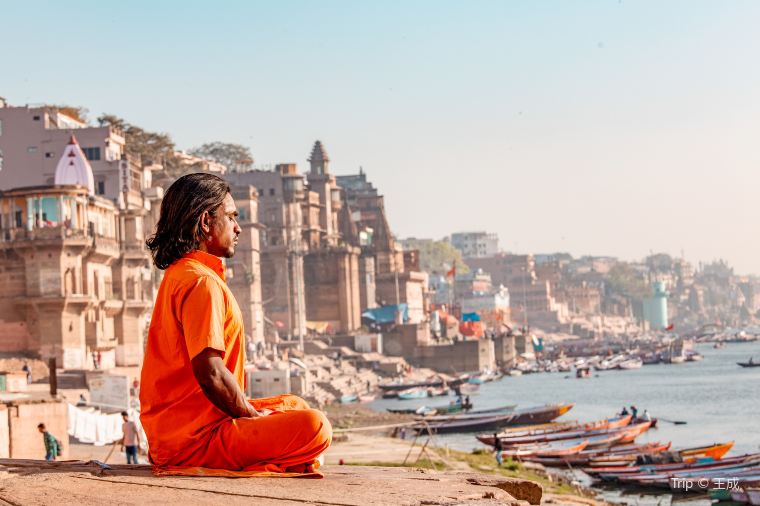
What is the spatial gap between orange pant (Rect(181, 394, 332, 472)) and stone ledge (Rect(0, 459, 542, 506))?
5.2 inches

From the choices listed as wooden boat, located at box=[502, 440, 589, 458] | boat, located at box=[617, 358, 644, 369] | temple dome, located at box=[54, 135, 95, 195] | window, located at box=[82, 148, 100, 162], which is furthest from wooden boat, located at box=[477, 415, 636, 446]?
boat, located at box=[617, 358, 644, 369]

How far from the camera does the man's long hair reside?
560 cm

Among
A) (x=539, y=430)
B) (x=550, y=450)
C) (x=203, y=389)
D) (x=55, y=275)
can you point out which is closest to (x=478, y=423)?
(x=539, y=430)

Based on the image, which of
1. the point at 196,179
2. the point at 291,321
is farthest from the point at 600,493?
the point at 291,321

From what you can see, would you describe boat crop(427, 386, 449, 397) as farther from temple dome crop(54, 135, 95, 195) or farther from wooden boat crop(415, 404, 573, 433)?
temple dome crop(54, 135, 95, 195)

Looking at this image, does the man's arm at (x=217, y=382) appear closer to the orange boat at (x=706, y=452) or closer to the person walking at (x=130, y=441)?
the person walking at (x=130, y=441)

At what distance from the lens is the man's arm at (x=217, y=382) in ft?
17.0

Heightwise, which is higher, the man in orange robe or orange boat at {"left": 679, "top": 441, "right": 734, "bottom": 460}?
the man in orange robe

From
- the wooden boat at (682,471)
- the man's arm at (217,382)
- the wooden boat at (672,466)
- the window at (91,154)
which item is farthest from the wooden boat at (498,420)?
the man's arm at (217,382)

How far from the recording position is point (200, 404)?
5359mm

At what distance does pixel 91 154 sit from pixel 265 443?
4602cm

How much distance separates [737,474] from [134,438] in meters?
15.9

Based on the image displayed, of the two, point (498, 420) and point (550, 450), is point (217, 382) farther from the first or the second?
point (498, 420)

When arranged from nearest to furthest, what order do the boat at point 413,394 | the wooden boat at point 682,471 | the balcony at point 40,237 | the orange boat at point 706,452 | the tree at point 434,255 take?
the wooden boat at point 682,471
the orange boat at point 706,452
the balcony at point 40,237
the boat at point 413,394
the tree at point 434,255
